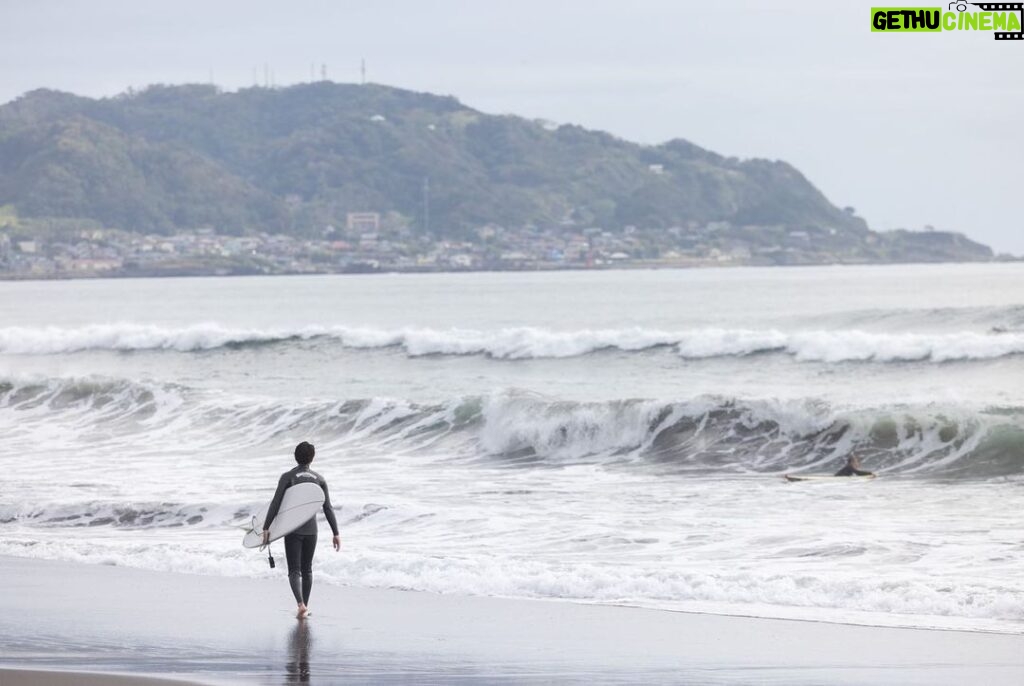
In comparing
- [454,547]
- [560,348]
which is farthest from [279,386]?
[454,547]

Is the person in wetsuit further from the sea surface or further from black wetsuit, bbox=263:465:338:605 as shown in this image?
the sea surface

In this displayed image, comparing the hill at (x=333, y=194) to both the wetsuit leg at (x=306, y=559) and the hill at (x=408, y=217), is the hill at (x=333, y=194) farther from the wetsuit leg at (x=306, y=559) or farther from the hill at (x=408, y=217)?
the wetsuit leg at (x=306, y=559)

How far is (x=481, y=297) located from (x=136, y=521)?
277ft

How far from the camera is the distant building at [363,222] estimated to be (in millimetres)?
188875

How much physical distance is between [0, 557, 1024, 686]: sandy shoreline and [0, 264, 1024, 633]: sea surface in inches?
26.2

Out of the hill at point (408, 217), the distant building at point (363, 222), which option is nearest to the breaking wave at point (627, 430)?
the hill at point (408, 217)

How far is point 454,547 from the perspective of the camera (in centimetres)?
1502

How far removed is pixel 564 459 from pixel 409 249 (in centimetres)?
15830

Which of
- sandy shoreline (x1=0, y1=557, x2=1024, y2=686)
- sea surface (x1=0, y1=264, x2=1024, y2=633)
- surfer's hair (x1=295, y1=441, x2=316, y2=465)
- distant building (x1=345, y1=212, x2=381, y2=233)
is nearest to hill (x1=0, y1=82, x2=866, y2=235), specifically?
distant building (x1=345, y1=212, x2=381, y2=233)

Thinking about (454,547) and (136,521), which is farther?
(136,521)

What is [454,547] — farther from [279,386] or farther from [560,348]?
[560,348]

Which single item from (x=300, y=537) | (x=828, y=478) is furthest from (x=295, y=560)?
(x=828, y=478)

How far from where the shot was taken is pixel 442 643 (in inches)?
408

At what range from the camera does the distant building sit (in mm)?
188875
